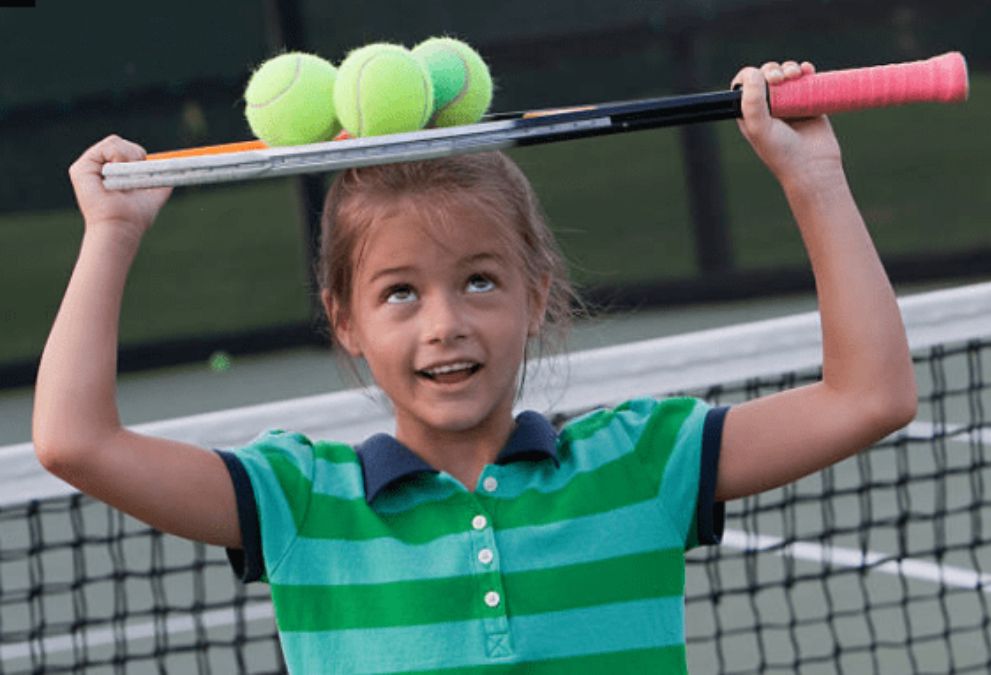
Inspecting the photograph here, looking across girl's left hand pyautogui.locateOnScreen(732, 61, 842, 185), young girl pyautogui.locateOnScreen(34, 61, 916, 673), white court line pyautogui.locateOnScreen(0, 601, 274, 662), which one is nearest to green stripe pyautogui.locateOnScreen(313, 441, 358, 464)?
young girl pyautogui.locateOnScreen(34, 61, 916, 673)

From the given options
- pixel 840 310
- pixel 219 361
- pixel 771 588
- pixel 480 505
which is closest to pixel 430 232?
pixel 480 505

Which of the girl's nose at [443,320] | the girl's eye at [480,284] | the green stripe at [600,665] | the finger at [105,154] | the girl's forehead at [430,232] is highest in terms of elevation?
the finger at [105,154]

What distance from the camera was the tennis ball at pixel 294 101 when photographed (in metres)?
1.72

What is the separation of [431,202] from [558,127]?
160mm

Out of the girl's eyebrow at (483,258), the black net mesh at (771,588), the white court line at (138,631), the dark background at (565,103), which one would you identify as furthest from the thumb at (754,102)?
the dark background at (565,103)

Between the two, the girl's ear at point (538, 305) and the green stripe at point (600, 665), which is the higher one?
the girl's ear at point (538, 305)

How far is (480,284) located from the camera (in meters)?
1.76

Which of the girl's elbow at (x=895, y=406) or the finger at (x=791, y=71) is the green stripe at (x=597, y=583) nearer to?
the girl's elbow at (x=895, y=406)

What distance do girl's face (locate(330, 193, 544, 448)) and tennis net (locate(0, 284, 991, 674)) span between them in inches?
14.2

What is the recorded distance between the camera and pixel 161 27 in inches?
333

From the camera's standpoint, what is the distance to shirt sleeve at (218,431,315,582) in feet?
5.70

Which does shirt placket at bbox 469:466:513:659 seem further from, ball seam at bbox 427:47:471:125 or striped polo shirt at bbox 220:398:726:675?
ball seam at bbox 427:47:471:125

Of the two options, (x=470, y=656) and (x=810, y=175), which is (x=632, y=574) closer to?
(x=470, y=656)

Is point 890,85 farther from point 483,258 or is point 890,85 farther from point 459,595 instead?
point 459,595
